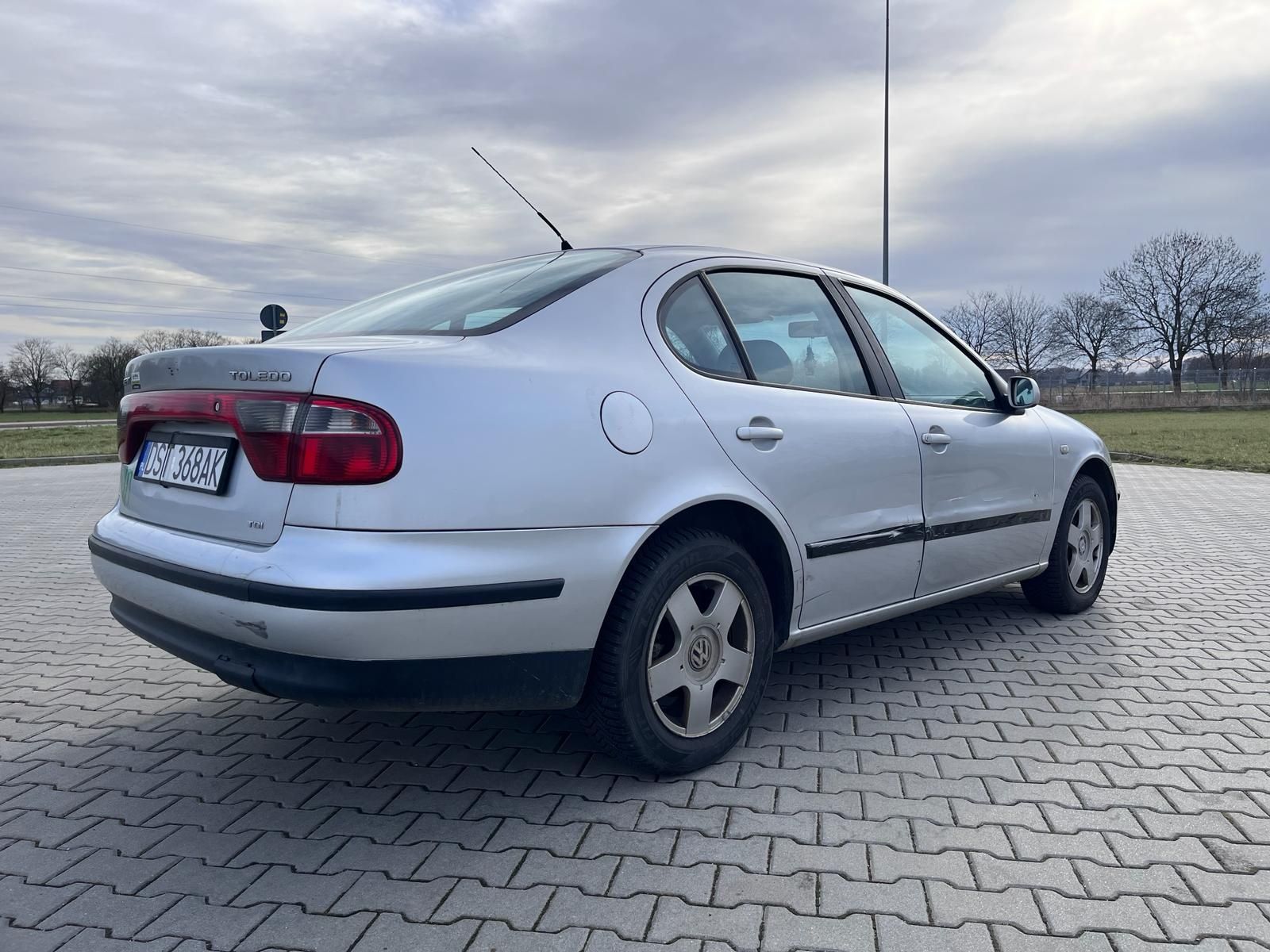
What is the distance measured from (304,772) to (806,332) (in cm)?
229

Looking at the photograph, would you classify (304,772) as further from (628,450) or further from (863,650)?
(863,650)

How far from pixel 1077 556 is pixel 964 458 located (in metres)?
1.46

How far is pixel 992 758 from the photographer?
3.20m

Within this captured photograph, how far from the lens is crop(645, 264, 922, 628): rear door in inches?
124

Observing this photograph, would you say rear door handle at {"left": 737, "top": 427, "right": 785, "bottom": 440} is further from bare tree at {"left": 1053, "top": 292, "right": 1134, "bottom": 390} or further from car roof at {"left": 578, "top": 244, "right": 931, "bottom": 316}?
bare tree at {"left": 1053, "top": 292, "right": 1134, "bottom": 390}

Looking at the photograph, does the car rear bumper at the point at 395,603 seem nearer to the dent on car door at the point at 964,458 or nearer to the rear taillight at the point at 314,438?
the rear taillight at the point at 314,438

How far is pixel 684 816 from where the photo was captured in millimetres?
2807

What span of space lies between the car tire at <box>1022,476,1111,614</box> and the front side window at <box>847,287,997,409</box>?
35.4 inches

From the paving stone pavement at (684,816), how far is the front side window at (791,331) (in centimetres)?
123

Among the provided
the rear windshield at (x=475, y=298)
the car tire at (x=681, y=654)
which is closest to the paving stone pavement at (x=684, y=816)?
the car tire at (x=681, y=654)

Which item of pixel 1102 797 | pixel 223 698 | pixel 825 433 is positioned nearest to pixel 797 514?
pixel 825 433

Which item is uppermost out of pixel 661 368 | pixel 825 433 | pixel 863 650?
pixel 661 368

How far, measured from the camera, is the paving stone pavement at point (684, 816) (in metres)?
2.25

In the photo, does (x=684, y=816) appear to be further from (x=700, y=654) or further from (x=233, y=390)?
(x=233, y=390)
